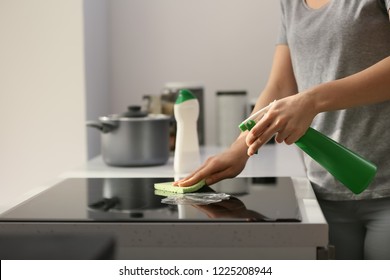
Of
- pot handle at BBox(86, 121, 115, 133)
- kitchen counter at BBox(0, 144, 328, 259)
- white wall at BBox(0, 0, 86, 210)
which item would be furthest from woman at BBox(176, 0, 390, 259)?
white wall at BBox(0, 0, 86, 210)

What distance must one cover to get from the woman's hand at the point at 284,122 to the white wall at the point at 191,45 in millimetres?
1190

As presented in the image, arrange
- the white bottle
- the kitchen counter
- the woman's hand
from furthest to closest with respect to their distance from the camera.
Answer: the white bottle < the woman's hand < the kitchen counter

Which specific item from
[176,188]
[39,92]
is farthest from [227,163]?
[39,92]

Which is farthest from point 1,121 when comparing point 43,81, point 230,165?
point 230,165

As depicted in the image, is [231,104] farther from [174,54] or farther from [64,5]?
→ [64,5]

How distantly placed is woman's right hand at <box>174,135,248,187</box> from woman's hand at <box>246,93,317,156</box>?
20cm

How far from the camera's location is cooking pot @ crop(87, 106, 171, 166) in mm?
1575

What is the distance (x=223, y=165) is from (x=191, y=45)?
1.05m

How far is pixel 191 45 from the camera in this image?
224 cm

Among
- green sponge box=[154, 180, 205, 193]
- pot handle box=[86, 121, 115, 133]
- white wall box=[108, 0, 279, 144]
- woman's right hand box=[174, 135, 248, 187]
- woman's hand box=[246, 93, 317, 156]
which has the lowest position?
A: green sponge box=[154, 180, 205, 193]

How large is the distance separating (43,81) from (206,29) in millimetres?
626

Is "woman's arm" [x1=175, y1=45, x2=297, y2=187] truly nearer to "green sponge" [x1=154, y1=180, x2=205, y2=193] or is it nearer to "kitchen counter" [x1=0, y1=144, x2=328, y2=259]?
"green sponge" [x1=154, y1=180, x2=205, y2=193]

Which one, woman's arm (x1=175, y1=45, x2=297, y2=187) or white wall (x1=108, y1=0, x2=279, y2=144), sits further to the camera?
white wall (x1=108, y1=0, x2=279, y2=144)

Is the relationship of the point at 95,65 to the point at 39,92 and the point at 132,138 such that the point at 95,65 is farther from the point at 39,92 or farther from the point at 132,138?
the point at 132,138
